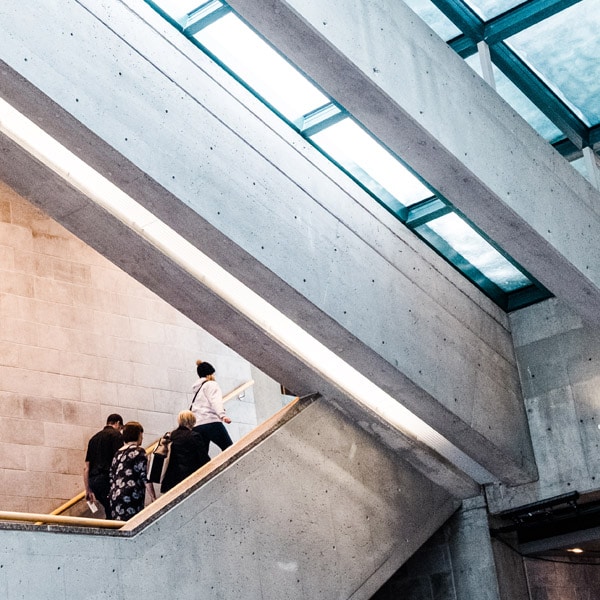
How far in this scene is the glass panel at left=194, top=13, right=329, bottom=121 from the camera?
9562mm

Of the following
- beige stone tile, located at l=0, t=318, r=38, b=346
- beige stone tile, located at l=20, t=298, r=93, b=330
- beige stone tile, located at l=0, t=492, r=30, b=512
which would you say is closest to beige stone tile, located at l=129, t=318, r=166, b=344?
beige stone tile, located at l=20, t=298, r=93, b=330

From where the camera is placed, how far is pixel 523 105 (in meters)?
10.3

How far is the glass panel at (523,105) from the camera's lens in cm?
998

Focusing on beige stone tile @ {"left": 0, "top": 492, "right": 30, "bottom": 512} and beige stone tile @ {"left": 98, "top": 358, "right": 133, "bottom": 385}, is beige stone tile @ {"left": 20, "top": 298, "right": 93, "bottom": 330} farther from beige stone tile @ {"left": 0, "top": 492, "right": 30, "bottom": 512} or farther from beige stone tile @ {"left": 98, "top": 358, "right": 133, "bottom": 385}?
beige stone tile @ {"left": 0, "top": 492, "right": 30, "bottom": 512}

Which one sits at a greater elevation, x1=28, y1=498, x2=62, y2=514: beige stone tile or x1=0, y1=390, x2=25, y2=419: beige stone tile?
x1=0, y1=390, x2=25, y2=419: beige stone tile

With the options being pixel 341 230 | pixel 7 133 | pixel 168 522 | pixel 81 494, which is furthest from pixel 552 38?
pixel 81 494

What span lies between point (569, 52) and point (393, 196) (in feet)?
7.69

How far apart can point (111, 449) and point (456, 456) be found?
355 cm

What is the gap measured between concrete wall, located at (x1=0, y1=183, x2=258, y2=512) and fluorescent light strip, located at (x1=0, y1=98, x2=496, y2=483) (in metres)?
2.92

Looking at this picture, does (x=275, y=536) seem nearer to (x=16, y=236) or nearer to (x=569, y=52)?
(x=16, y=236)

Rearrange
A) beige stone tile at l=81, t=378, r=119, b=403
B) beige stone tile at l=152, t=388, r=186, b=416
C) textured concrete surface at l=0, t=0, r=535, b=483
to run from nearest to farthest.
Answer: textured concrete surface at l=0, t=0, r=535, b=483 < beige stone tile at l=81, t=378, r=119, b=403 < beige stone tile at l=152, t=388, r=186, b=416

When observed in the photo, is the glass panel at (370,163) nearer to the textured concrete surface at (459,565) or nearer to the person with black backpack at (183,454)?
the person with black backpack at (183,454)

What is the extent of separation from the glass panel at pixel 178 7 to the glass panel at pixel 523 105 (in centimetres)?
235

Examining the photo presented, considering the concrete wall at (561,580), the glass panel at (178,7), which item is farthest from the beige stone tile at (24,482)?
the concrete wall at (561,580)
